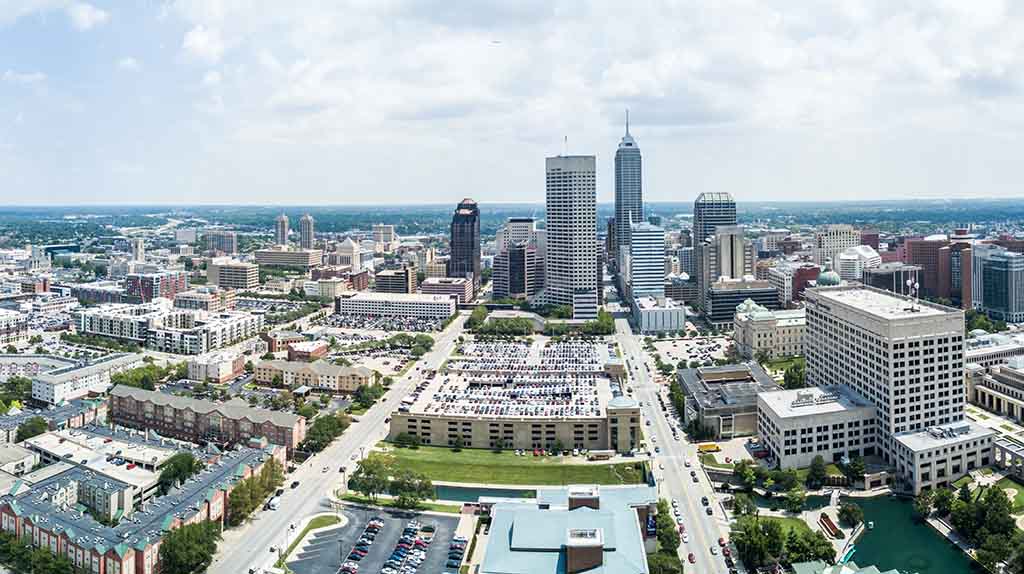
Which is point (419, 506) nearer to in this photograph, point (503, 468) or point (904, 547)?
point (503, 468)

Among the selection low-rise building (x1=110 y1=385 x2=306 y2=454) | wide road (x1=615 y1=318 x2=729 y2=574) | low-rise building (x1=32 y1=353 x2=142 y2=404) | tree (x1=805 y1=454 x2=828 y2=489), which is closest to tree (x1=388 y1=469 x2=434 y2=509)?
low-rise building (x1=110 y1=385 x2=306 y2=454)

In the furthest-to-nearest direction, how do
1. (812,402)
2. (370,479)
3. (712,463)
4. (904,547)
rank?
(812,402), (712,463), (370,479), (904,547)

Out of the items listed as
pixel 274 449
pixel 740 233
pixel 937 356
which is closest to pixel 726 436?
pixel 937 356

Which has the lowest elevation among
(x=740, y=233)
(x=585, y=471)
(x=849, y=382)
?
(x=585, y=471)

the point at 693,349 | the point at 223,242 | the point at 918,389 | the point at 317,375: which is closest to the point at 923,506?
the point at 918,389

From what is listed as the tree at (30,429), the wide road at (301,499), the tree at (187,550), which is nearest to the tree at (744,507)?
the wide road at (301,499)

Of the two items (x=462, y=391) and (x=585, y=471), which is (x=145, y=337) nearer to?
(x=462, y=391)
